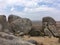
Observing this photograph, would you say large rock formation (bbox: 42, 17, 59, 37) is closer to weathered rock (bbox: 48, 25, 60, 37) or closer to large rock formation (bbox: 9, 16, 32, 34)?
weathered rock (bbox: 48, 25, 60, 37)

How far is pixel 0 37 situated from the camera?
5.95 m

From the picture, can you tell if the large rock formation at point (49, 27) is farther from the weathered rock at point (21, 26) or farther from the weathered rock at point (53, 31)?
the weathered rock at point (21, 26)

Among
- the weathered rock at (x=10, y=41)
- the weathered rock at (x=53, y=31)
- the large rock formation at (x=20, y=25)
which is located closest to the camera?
the weathered rock at (x=10, y=41)

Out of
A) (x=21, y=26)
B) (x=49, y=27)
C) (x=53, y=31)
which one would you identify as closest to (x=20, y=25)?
(x=21, y=26)

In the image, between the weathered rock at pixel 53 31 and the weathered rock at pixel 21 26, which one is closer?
the weathered rock at pixel 53 31

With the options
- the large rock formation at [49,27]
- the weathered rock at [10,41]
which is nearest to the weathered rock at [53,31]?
the large rock formation at [49,27]

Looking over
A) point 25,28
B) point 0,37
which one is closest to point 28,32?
point 25,28

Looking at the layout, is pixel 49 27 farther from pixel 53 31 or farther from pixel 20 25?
pixel 20 25

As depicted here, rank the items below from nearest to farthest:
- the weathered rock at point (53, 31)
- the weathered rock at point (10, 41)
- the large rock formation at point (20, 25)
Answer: the weathered rock at point (10, 41) < the weathered rock at point (53, 31) < the large rock formation at point (20, 25)

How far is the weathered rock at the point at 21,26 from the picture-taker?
1948 cm

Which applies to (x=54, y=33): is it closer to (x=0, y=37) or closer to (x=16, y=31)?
(x=16, y=31)

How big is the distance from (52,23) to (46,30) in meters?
1.78

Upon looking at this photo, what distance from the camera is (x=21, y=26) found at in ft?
65.2

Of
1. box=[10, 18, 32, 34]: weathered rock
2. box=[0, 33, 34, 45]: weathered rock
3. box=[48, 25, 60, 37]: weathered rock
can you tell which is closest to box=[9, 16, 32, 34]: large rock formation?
box=[10, 18, 32, 34]: weathered rock
